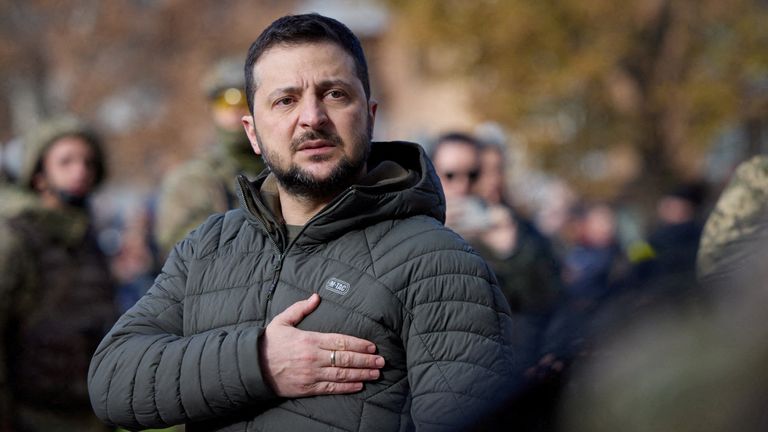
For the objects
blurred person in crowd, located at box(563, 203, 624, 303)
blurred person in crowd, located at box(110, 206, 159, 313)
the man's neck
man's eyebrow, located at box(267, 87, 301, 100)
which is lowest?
blurred person in crowd, located at box(563, 203, 624, 303)

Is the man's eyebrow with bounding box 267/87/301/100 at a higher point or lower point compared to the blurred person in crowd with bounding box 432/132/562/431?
higher

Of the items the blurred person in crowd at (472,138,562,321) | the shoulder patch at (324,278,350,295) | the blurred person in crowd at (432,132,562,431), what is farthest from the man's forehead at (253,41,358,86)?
the blurred person in crowd at (472,138,562,321)

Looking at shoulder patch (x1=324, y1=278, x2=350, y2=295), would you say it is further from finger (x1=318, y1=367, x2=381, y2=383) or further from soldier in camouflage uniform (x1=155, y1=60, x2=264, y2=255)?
soldier in camouflage uniform (x1=155, y1=60, x2=264, y2=255)

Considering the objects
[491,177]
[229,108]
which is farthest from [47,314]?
[491,177]

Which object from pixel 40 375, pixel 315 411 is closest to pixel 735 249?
pixel 315 411

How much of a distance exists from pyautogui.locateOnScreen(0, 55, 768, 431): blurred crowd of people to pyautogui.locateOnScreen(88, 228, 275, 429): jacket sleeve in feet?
2.10

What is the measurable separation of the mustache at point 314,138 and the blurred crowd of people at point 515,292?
27.0 inches

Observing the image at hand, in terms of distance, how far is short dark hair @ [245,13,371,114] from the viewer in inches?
114

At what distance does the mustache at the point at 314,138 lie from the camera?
9.43ft

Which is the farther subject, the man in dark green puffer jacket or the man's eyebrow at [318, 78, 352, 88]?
the man's eyebrow at [318, 78, 352, 88]

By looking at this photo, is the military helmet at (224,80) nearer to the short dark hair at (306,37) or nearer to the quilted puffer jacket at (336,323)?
the short dark hair at (306,37)

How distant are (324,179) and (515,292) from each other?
378 cm

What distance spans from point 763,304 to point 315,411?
4.41 feet

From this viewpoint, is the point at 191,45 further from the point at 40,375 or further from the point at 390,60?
the point at 40,375
